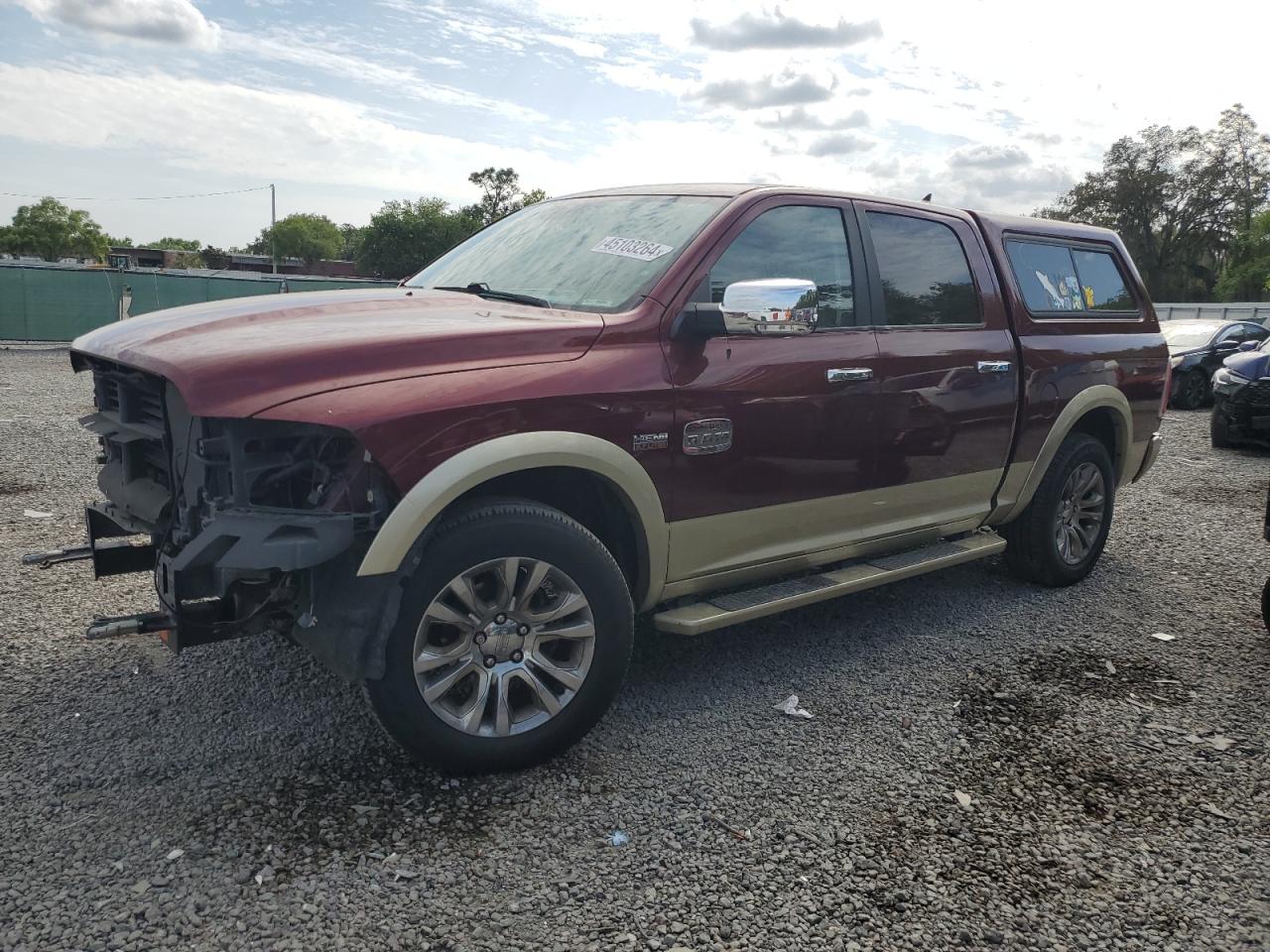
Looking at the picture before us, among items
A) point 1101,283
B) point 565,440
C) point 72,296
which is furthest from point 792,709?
point 72,296

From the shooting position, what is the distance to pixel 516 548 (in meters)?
3.12

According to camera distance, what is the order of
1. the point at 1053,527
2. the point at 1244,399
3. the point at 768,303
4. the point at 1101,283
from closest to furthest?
the point at 768,303
the point at 1053,527
the point at 1101,283
the point at 1244,399

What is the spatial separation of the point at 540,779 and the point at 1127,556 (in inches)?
188

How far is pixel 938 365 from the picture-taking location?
14.8ft

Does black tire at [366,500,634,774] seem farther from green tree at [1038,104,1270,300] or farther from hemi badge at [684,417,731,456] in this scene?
green tree at [1038,104,1270,300]

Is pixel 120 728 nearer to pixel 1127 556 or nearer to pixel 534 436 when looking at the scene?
pixel 534 436

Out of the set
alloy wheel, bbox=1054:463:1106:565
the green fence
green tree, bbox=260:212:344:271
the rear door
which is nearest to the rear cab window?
the rear door

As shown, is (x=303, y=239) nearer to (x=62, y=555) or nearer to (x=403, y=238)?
(x=403, y=238)

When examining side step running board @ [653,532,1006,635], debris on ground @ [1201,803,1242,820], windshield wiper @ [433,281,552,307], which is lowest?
debris on ground @ [1201,803,1242,820]

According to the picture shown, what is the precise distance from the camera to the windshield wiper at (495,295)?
3.83 m

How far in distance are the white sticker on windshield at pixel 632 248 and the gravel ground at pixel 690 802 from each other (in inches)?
67.7

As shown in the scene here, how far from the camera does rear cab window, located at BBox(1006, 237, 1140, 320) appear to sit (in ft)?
17.2

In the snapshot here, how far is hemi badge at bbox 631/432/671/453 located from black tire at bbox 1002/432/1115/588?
281 cm

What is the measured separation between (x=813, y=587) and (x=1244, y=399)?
359 inches
